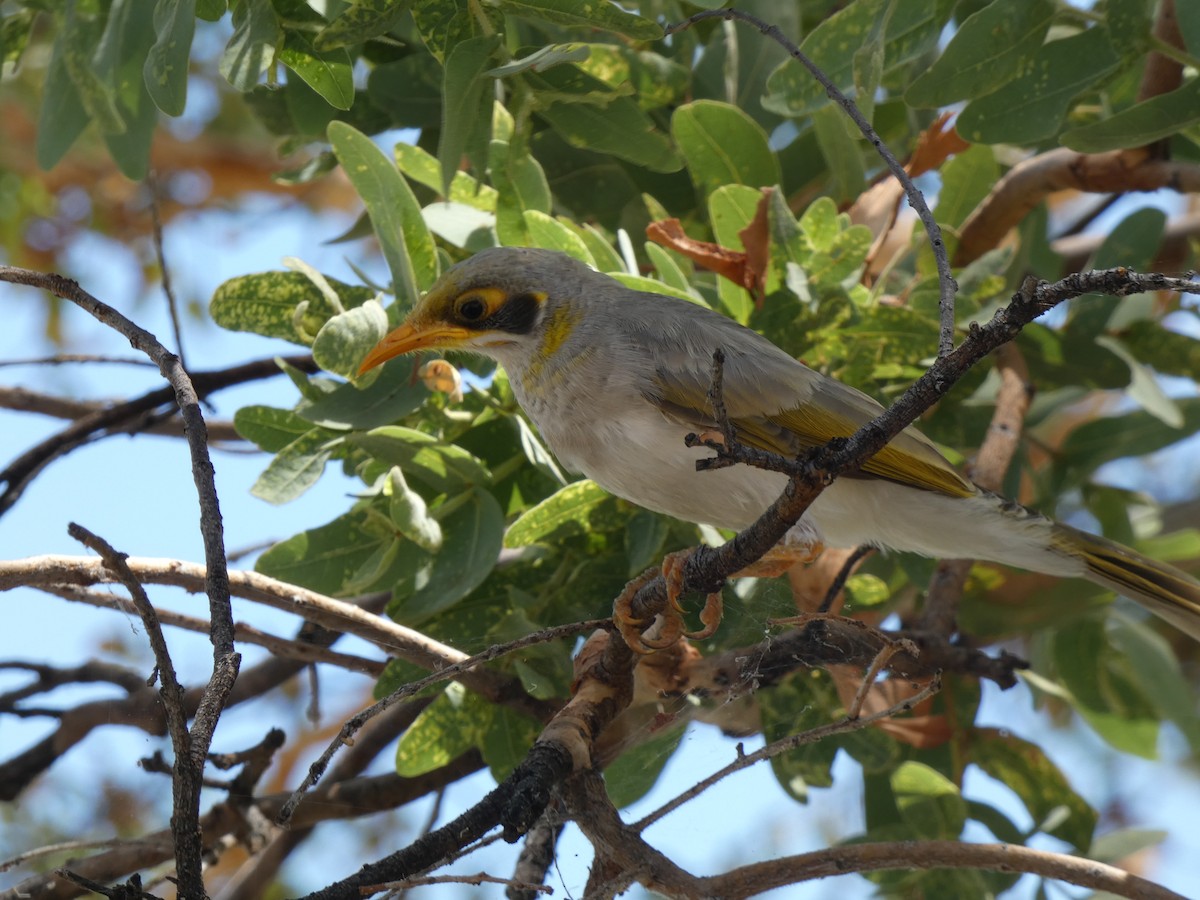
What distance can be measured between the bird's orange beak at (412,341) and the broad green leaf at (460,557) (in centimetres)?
42

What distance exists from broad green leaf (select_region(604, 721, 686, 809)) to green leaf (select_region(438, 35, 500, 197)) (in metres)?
1.53

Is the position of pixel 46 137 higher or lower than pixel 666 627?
higher

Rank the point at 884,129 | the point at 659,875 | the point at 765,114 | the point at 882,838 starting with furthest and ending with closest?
the point at 884,129
the point at 765,114
the point at 882,838
the point at 659,875

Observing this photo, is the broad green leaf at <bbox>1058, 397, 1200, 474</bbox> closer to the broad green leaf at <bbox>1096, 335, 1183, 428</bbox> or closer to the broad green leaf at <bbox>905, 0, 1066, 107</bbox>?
the broad green leaf at <bbox>1096, 335, 1183, 428</bbox>

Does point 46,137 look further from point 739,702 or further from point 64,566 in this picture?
point 739,702

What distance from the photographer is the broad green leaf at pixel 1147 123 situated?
10.5 feet

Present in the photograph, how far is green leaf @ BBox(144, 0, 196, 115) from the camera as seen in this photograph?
2666 millimetres

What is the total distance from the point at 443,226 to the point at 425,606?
1.18 m

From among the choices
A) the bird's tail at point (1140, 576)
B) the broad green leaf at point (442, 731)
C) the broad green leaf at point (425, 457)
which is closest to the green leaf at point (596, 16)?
the broad green leaf at point (425, 457)

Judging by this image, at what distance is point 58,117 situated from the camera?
346 centimetres

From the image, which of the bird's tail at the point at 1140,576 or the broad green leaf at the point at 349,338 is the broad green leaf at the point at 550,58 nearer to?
the broad green leaf at the point at 349,338

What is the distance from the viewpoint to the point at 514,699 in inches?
132

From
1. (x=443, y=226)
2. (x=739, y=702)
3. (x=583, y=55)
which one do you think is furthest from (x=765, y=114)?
(x=739, y=702)

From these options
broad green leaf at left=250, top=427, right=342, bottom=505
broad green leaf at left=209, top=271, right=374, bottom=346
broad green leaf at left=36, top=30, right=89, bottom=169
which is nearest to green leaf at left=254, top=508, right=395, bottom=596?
broad green leaf at left=250, top=427, right=342, bottom=505
